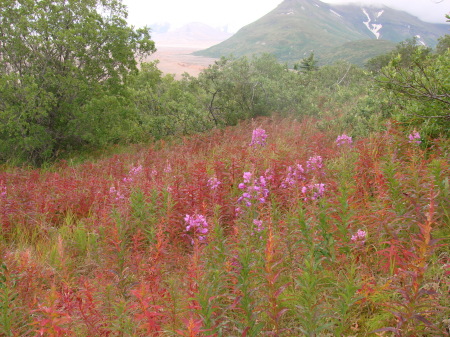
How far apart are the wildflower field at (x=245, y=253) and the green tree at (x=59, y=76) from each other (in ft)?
19.2

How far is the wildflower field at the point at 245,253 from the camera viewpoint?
1.97 metres

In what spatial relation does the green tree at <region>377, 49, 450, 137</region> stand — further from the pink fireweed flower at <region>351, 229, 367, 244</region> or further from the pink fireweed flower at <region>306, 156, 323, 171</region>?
the pink fireweed flower at <region>351, 229, 367, 244</region>

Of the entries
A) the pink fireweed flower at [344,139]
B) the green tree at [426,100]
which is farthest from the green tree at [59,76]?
the green tree at [426,100]

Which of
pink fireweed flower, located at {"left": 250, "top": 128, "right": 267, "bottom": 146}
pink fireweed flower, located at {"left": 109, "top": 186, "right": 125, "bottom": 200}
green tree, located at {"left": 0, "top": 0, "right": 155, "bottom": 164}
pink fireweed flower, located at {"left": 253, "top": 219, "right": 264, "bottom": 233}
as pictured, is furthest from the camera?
green tree, located at {"left": 0, "top": 0, "right": 155, "bottom": 164}

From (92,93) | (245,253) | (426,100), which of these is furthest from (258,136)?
(92,93)

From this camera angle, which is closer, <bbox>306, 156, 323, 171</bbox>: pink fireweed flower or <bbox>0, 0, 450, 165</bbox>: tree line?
<bbox>306, 156, 323, 171</bbox>: pink fireweed flower

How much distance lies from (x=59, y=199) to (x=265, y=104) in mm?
9701

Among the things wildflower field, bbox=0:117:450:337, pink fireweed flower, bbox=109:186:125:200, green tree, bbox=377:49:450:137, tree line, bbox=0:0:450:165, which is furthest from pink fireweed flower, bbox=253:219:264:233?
tree line, bbox=0:0:450:165

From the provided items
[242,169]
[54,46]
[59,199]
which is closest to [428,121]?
[242,169]

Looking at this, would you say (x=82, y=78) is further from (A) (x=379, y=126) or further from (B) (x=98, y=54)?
(A) (x=379, y=126)

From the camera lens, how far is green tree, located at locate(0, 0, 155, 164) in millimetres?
10758

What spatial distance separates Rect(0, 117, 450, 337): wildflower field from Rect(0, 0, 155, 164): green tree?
5.85 metres

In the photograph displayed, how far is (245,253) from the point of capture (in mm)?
2141

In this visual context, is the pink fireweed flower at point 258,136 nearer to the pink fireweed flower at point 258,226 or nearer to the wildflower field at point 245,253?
the wildflower field at point 245,253
